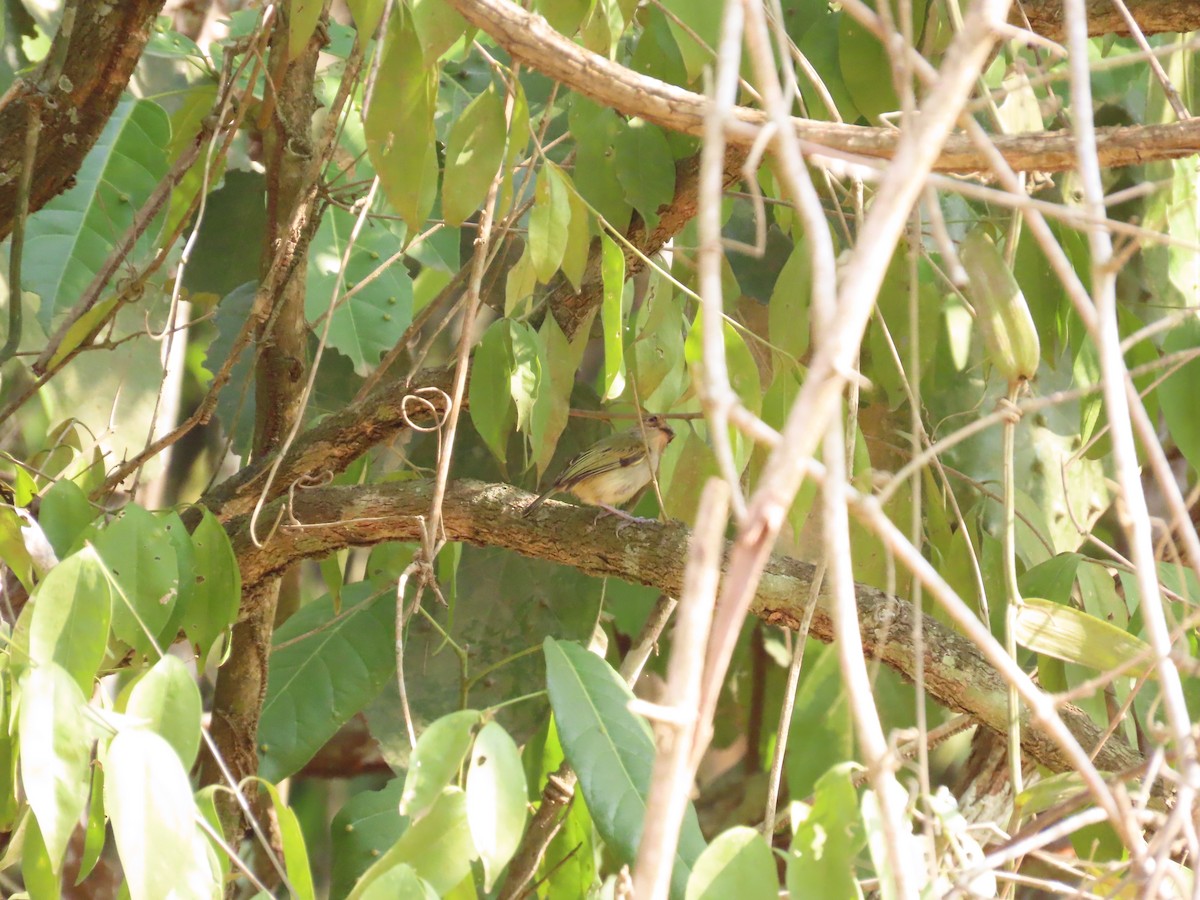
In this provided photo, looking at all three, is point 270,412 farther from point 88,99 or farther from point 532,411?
point 532,411

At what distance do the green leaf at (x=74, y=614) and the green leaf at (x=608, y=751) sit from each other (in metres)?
0.50

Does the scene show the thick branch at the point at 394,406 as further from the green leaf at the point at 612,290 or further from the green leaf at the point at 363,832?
the green leaf at the point at 363,832

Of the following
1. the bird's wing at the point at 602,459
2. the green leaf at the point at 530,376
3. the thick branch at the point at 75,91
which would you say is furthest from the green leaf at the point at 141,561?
the bird's wing at the point at 602,459

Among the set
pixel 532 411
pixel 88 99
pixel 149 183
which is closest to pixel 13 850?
pixel 532 411

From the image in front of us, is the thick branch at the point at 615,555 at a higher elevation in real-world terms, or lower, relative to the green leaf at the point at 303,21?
lower

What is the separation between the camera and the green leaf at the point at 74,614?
1202mm

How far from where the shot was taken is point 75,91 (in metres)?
1.92

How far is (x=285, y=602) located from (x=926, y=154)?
12.1 ft

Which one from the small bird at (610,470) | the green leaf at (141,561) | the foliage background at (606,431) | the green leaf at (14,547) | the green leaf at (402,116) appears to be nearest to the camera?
the foliage background at (606,431)

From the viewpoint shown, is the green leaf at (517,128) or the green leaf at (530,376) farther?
the green leaf at (530,376)

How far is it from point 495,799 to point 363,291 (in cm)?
222

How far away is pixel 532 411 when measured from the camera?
1.79 metres

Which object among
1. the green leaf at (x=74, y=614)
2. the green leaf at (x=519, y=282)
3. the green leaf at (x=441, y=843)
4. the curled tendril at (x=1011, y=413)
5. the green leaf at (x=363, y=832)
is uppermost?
the green leaf at (x=519, y=282)

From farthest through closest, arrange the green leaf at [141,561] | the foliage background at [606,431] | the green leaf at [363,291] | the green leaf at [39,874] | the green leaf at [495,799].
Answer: the green leaf at [363,291] → the green leaf at [141,561] → the green leaf at [39,874] → the green leaf at [495,799] → the foliage background at [606,431]
